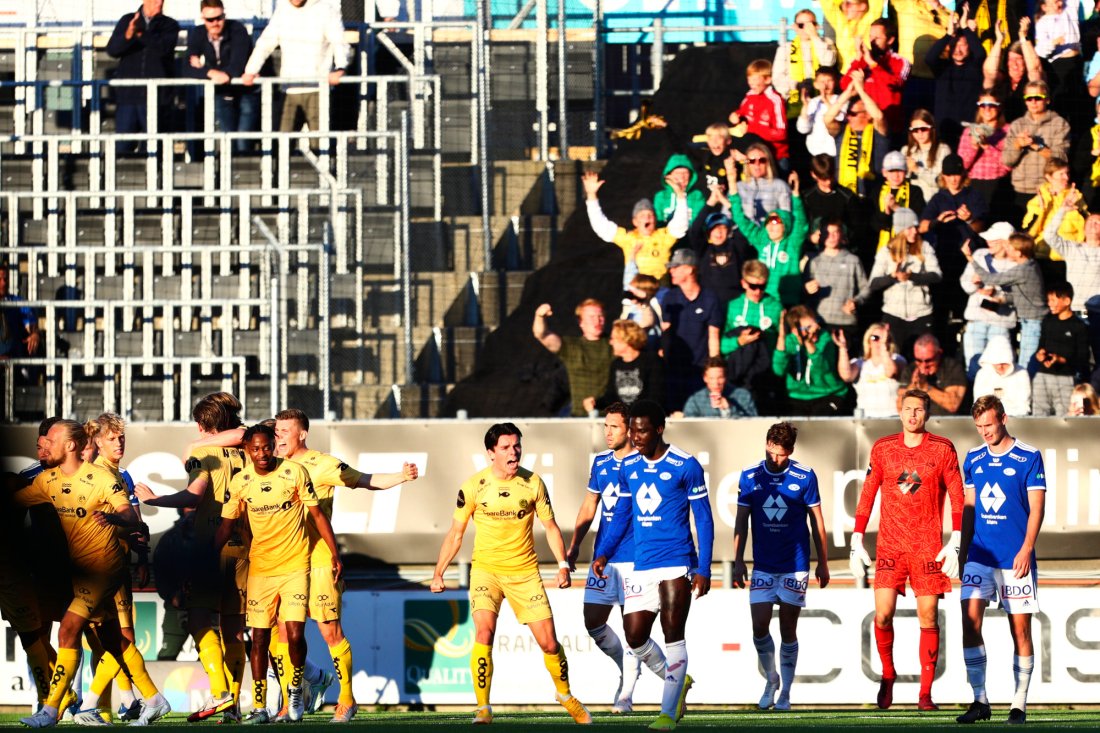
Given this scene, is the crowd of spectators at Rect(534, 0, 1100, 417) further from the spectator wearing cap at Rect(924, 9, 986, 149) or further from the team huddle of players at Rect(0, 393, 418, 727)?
the team huddle of players at Rect(0, 393, 418, 727)

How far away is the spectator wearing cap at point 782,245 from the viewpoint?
15117 mm

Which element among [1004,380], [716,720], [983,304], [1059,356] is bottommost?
[716,720]

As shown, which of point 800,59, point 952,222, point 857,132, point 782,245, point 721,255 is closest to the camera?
point 721,255

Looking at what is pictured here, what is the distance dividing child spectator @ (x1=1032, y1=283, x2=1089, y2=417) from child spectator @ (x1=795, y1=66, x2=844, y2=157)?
2788 mm

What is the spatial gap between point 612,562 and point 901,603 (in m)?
2.68

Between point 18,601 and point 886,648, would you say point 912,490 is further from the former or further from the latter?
point 18,601

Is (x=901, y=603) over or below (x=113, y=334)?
below

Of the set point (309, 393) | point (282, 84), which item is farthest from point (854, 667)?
point (282, 84)

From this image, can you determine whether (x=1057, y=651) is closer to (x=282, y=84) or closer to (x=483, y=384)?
(x=483, y=384)

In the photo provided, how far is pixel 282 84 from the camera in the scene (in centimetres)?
1736

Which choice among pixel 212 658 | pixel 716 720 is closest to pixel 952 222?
pixel 716 720

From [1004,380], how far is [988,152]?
10.1 ft

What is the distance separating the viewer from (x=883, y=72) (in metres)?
16.9

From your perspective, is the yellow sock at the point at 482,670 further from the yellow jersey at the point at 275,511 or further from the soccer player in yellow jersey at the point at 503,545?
the yellow jersey at the point at 275,511
